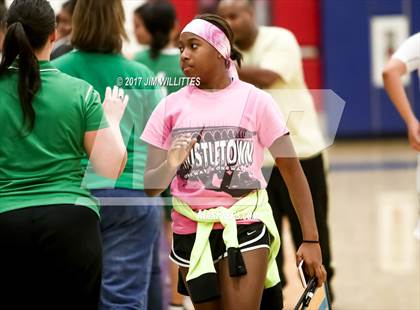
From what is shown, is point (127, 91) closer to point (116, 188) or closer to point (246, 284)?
point (116, 188)

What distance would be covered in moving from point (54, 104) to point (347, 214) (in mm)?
5618

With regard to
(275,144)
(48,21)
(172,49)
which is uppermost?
(48,21)

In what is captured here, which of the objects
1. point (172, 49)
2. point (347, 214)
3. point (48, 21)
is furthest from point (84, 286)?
point (347, 214)

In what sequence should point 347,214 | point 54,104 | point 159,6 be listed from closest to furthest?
1. point 54,104
2. point 159,6
3. point 347,214

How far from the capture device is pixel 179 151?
3.25 m

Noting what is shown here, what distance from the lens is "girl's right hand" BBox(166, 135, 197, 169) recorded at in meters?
3.24

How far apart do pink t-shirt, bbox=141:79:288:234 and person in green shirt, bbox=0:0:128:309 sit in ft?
0.94

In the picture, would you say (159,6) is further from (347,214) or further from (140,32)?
(347,214)

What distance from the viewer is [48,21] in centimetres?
325

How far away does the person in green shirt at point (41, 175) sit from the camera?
315 cm

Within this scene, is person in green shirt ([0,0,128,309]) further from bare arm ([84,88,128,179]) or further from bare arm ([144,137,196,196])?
bare arm ([144,137,196,196])

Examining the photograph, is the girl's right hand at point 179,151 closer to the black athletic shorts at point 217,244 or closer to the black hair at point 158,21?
the black athletic shorts at point 217,244

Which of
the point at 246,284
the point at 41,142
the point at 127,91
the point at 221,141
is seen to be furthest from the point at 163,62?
the point at 246,284

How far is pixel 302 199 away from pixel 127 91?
84 centimetres
